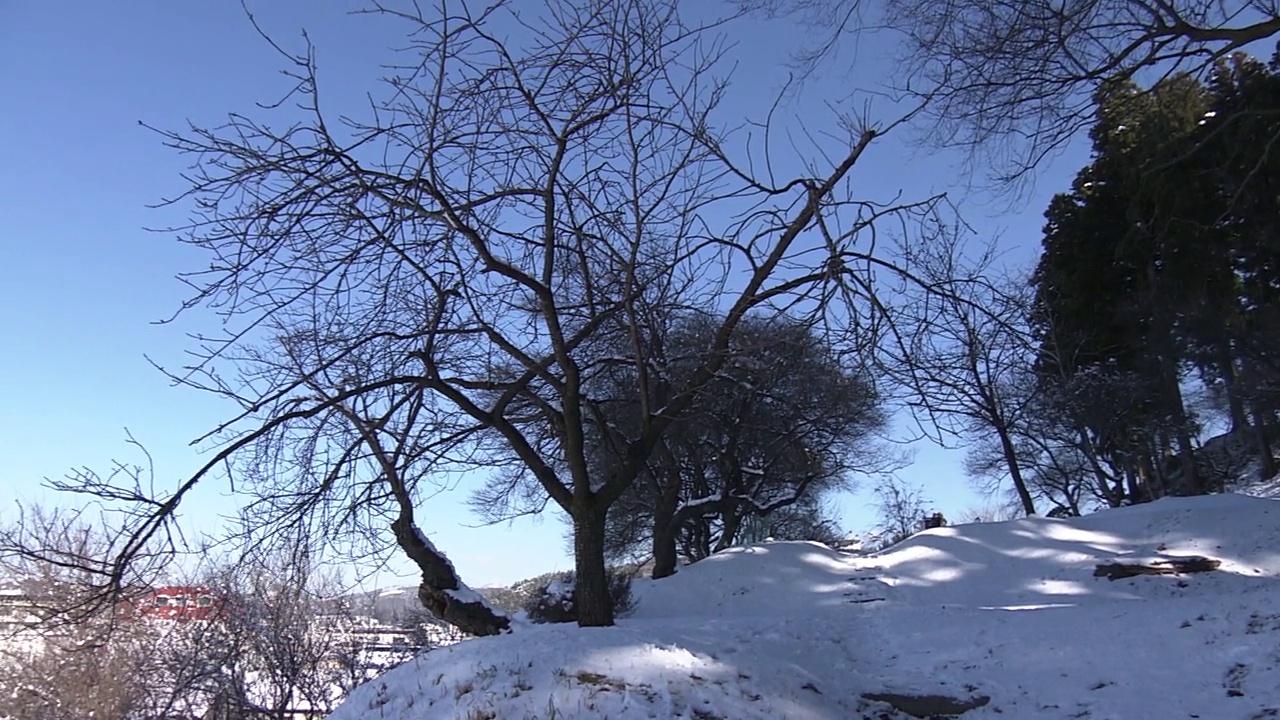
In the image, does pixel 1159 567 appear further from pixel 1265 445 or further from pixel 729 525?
pixel 729 525

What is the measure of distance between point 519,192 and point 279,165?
2.13 metres

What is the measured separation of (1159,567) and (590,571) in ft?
31.6

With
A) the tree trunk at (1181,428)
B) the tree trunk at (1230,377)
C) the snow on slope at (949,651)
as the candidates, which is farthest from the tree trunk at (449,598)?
the tree trunk at (1230,377)

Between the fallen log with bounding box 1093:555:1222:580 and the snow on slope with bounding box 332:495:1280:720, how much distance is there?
0.72ft

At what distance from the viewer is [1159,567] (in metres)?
13.7

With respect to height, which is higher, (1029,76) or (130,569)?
(1029,76)

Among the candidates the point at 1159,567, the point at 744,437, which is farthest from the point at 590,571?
the point at 744,437

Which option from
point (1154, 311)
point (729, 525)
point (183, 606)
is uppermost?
point (1154, 311)

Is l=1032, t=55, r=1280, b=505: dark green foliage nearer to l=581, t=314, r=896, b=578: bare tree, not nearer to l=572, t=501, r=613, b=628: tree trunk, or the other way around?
l=581, t=314, r=896, b=578: bare tree

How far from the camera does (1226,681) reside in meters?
7.24

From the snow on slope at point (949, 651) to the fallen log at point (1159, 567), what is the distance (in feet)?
0.72

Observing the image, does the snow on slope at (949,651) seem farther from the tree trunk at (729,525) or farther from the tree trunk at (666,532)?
the tree trunk at (729,525)

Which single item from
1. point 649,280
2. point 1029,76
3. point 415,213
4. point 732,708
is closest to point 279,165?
point 415,213

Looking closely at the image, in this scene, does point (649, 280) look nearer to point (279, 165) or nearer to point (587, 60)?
point (587, 60)
